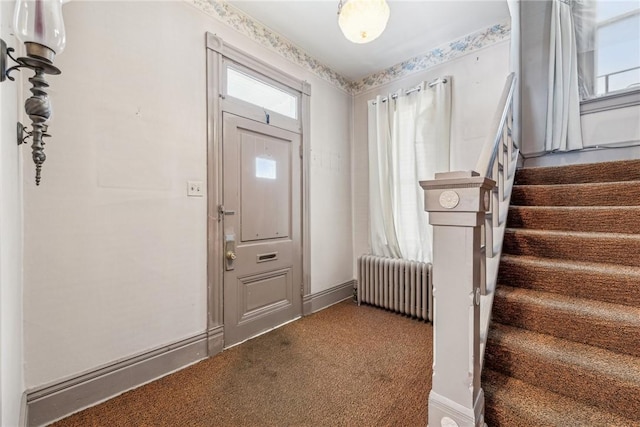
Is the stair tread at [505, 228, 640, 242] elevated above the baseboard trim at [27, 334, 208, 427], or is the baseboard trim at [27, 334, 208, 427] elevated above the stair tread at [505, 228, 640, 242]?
the stair tread at [505, 228, 640, 242]

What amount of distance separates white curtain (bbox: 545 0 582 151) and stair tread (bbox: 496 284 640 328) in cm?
173

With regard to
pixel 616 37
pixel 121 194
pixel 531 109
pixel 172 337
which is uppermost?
pixel 616 37

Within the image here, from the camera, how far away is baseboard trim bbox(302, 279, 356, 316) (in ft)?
9.56

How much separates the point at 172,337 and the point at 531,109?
3752 millimetres

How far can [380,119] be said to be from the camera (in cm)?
312

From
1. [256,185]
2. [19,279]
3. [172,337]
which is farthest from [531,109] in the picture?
[19,279]

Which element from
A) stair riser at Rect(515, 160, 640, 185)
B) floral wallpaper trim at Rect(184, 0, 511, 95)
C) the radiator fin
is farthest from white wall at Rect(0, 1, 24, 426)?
stair riser at Rect(515, 160, 640, 185)

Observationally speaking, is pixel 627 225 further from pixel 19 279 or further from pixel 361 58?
pixel 19 279

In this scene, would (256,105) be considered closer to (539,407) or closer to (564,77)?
(539,407)

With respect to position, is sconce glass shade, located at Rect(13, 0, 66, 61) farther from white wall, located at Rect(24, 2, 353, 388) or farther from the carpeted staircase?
the carpeted staircase

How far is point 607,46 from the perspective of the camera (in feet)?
8.02

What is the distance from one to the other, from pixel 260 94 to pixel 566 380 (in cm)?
280

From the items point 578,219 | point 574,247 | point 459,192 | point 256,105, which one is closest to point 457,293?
point 459,192

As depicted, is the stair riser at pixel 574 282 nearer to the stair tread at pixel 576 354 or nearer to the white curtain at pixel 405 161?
the stair tread at pixel 576 354
